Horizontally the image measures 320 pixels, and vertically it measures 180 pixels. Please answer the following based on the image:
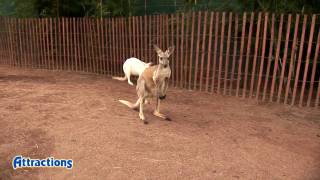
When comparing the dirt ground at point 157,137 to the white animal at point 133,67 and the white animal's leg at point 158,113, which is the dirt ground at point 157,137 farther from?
the white animal at point 133,67

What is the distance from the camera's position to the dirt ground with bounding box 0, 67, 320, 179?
11.8 feet

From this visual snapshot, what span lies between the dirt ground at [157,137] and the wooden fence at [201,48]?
0.73m

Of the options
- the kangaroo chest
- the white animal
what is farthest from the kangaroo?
the white animal

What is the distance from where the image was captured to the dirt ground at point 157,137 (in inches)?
142

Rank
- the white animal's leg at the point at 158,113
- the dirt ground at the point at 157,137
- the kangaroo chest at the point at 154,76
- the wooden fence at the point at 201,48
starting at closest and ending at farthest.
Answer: the dirt ground at the point at 157,137, the kangaroo chest at the point at 154,76, the white animal's leg at the point at 158,113, the wooden fence at the point at 201,48

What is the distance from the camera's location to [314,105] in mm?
6266

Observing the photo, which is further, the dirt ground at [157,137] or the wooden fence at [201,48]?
the wooden fence at [201,48]

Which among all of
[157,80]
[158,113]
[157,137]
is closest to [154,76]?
[157,80]

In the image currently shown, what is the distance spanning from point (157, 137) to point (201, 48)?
3.54m

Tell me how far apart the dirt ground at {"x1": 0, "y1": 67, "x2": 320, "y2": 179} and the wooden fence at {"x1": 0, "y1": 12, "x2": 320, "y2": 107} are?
2.41ft

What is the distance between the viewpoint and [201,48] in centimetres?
741

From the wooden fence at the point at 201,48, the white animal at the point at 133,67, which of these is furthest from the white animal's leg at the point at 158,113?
the wooden fence at the point at 201,48

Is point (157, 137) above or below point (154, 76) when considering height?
below

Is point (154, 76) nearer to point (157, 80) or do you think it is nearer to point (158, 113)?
point (157, 80)
